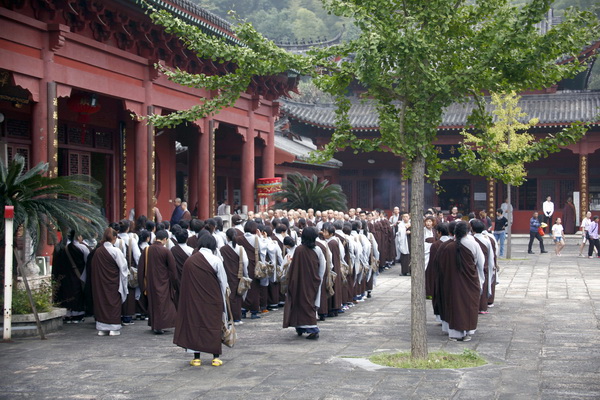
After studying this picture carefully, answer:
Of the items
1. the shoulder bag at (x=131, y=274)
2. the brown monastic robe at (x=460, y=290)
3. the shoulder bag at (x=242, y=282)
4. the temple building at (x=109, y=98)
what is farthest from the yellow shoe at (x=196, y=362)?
the temple building at (x=109, y=98)

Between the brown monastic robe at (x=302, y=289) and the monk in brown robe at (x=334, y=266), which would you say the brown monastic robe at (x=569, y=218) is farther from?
the brown monastic robe at (x=302, y=289)

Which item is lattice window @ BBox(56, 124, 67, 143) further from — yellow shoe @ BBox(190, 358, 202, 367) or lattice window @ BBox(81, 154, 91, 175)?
yellow shoe @ BBox(190, 358, 202, 367)

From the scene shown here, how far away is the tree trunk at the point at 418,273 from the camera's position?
8.46m

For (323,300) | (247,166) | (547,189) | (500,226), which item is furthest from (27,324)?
(547,189)

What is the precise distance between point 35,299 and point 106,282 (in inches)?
40.7

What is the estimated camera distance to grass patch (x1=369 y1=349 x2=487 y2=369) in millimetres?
8242

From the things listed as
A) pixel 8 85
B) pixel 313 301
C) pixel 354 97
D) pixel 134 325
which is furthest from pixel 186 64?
pixel 354 97

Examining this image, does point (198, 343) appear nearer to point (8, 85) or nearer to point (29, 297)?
point (29, 297)

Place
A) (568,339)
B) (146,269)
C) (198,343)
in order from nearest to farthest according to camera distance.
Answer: (198,343) < (568,339) < (146,269)

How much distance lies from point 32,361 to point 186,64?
34.4 ft

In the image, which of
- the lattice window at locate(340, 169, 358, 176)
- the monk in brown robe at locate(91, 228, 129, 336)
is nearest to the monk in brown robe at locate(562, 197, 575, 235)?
the lattice window at locate(340, 169, 358, 176)

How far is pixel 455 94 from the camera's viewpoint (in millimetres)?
8688

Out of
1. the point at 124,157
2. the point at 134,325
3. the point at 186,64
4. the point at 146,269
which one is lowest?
the point at 134,325

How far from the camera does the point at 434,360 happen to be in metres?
8.46
